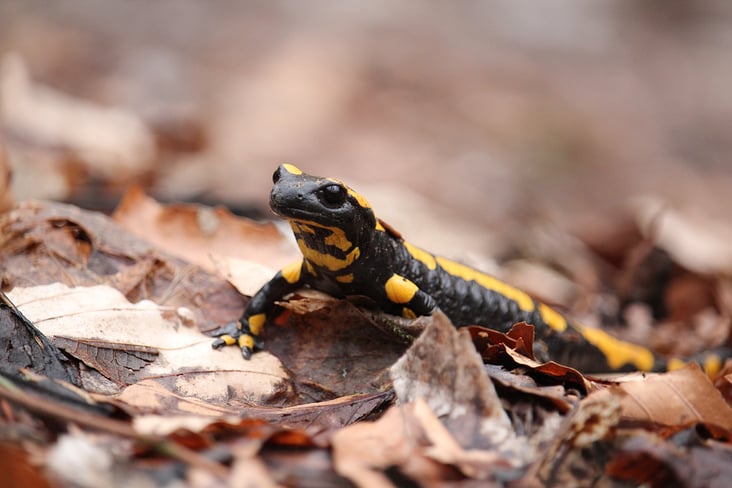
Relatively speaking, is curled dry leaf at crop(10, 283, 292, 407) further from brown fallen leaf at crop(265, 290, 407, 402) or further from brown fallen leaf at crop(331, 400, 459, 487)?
brown fallen leaf at crop(331, 400, 459, 487)

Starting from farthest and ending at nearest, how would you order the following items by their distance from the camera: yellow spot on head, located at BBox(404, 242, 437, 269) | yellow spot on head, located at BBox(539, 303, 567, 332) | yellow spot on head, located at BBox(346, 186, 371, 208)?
yellow spot on head, located at BBox(539, 303, 567, 332), yellow spot on head, located at BBox(404, 242, 437, 269), yellow spot on head, located at BBox(346, 186, 371, 208)

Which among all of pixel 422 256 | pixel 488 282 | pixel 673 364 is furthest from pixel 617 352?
pixel 422 256

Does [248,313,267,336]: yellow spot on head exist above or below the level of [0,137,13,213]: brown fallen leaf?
below

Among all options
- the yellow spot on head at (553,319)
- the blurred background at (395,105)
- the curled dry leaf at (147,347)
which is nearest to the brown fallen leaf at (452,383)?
the curled dry leaf at (147,347)

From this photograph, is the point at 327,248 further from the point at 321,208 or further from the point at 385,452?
the point at 385,452

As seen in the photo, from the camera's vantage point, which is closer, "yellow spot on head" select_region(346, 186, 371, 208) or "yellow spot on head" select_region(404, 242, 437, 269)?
"yellow spot on head" select_region(346, 186, 371, 208)

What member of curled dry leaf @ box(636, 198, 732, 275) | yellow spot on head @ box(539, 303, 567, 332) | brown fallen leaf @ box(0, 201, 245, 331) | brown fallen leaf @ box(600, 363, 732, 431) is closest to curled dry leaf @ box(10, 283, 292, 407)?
brown fallen leaf @ box(0, 201, 245, 331)

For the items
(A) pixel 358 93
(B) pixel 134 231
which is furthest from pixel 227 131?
(B) pixel 134 231

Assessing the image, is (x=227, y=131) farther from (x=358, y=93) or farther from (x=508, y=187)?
(x=508, y=187)
